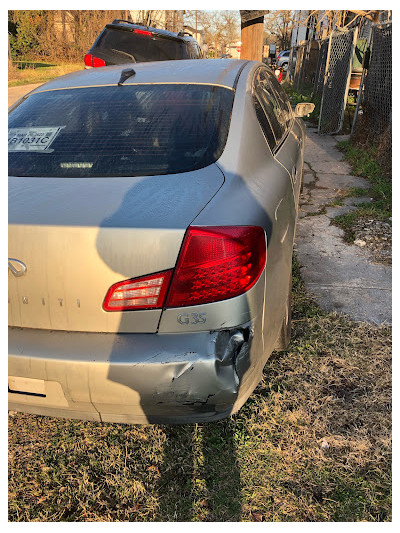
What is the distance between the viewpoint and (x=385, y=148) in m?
7.18

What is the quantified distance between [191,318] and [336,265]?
2.74 metres

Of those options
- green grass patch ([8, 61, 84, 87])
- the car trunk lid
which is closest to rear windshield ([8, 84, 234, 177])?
the car trunk lid

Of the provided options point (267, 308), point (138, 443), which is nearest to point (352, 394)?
point (267, 308)

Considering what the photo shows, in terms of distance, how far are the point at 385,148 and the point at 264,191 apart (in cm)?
594

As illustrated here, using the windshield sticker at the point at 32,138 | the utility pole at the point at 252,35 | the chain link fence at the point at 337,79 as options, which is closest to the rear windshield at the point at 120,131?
the windshield sticker at the point at 32,138

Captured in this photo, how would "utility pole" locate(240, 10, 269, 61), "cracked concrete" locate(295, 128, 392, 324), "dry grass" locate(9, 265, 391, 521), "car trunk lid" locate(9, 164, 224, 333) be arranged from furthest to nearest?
"utility pole" locate(240, 10, 269, 61) < "cracked concrete" locate(295, 128, 392, 324) < "dry grass" locate(9, 265, 391, 521) < "car trunk lid" locate(9, 164, 224, 333)

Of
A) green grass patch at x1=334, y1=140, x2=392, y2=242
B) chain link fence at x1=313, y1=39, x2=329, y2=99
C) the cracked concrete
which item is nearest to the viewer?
the cracked concrete

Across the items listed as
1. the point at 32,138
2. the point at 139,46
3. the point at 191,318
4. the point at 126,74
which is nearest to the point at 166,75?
the point at 126,74

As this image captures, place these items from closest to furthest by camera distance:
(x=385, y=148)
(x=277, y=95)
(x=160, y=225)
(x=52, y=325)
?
(x=160, y=225) < (x=52, y=325) < (x=277, y=95) < (x=385, y=148)

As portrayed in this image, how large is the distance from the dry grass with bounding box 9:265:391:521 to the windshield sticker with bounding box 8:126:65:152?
4.64 ft

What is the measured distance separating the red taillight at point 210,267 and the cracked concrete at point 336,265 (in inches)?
72.8

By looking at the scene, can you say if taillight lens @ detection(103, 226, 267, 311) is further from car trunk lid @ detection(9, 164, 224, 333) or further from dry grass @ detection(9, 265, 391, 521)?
dry grass @ detection(9, 265, 391, 521)

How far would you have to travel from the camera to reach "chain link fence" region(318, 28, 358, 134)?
31.3 ft

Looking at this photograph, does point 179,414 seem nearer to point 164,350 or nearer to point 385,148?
point 164,350
